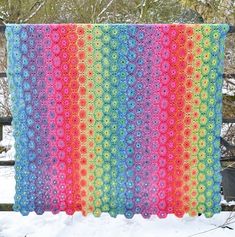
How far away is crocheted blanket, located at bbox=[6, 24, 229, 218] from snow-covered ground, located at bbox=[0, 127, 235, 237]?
0.72 ft

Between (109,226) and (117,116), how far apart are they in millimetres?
741

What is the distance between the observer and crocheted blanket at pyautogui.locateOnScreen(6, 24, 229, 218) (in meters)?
1.92

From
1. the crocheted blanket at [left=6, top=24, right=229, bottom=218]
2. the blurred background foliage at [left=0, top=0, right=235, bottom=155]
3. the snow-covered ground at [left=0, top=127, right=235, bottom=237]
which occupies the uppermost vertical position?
the blurred background foliage at [left=0, top=0, right=235, bottom=155]

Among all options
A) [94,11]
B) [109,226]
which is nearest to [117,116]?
[109,226]

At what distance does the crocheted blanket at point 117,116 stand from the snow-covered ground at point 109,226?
219 mm

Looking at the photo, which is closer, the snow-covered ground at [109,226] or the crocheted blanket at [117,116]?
the crocheted blanket at [117,116]

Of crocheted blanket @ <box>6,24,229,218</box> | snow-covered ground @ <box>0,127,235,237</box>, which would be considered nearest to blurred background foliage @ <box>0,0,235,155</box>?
snow-covered ground @ <box>0,127,235,237</box>

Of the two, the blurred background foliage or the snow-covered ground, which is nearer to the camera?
the snow-covered ground

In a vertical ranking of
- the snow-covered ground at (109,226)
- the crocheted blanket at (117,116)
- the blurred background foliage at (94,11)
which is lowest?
the snow-covered ground at (109,226)

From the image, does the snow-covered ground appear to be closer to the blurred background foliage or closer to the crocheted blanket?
the crocheted blanket

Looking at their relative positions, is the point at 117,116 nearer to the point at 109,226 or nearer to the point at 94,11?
the point at 109,226

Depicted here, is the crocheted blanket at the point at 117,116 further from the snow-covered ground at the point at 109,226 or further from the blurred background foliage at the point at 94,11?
the blurred background foliage at the point at 94,11

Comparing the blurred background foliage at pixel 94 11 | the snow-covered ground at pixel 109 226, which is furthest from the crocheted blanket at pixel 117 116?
the blurred background foliage at pixel 94 11

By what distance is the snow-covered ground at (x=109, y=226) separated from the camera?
2260 millimetres
